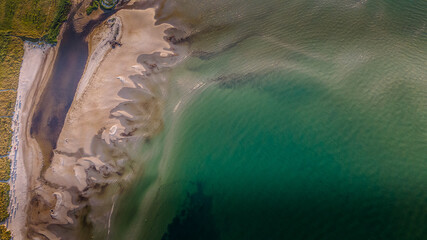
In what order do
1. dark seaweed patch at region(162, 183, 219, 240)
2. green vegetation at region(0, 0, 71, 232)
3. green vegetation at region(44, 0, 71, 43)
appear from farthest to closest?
green vegetation at region(44, 0, 71, 43) < green vegetation at region(0, 0, 71, 232) < dark seaweed patch at region(162, 183, 219, 240)

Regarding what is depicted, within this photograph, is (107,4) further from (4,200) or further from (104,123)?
(4,200)

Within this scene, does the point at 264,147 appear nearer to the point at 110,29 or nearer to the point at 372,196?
the point at 372,196

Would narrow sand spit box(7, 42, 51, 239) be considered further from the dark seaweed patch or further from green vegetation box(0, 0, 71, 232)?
the dark seaweed patch

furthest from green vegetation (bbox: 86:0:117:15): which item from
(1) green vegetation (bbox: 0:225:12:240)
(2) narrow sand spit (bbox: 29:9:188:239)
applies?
(1) green vegetation (bbox: 0:225:12:240)

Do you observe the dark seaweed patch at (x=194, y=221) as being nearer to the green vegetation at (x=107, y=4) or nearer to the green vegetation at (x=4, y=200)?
the green vegetation at (x=4, y=200)

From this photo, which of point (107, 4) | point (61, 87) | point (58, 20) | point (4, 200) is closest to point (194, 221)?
point (4, 200)

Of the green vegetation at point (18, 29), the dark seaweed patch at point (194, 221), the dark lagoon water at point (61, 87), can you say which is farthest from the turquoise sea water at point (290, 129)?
the green vegetation at point (18, 29)
